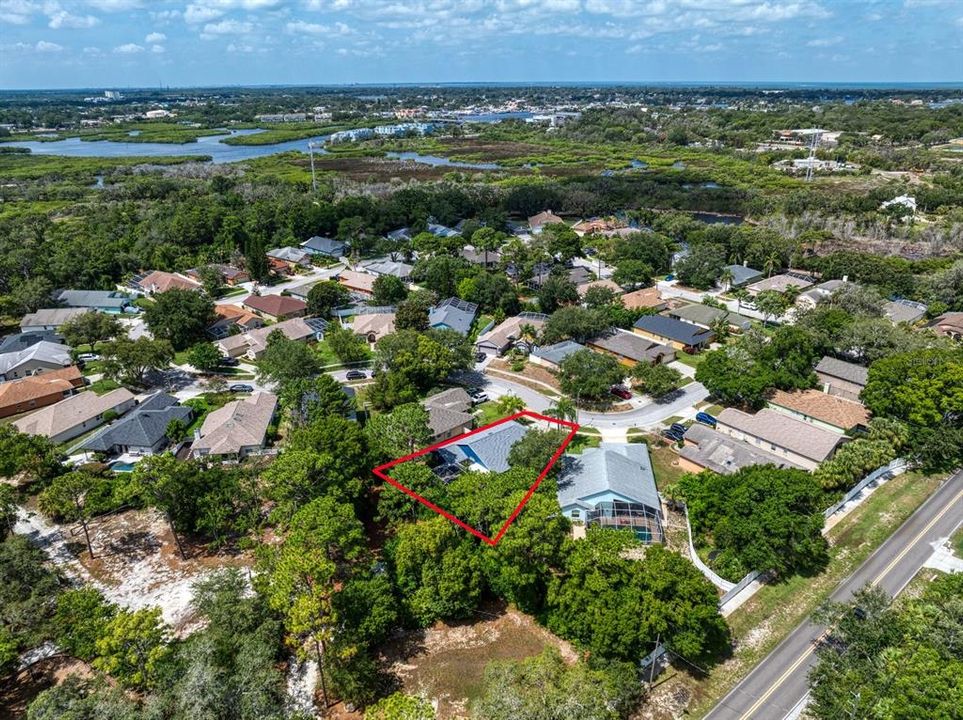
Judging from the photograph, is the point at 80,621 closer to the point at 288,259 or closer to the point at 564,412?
the point at 564,412

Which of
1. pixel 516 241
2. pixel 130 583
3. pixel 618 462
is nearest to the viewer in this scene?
pixel 130 583

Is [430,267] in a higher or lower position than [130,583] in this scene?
higher

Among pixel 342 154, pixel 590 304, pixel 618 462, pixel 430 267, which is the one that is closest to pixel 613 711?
pixel 618 462

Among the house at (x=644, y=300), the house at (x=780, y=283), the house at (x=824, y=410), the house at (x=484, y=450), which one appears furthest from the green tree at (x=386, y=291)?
the house at (x=780, y=283)

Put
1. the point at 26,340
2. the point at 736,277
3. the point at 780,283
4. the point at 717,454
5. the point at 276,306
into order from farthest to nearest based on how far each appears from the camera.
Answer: the point at 736,277
the point at 780,283
the point at 276,306
the point at 26,340
the point at 717,454

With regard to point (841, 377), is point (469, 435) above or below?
below

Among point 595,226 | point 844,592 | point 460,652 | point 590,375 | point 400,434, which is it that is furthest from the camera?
point 595,226

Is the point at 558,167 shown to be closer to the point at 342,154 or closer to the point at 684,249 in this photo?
the point at 342,154

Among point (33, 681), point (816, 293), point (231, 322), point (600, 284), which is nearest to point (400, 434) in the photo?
point (33, 681)
